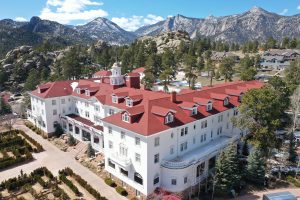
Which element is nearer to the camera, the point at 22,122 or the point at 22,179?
the point at 22,179

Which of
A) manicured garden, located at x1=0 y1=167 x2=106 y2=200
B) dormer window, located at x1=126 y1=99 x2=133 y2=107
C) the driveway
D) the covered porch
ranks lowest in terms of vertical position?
→ the driveway

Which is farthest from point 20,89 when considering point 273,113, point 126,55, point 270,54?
point 270,54

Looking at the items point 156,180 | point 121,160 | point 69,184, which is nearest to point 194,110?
point 156,180

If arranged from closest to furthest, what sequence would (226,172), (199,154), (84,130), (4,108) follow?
(226,172), (199,154), (84,130), (4,108)

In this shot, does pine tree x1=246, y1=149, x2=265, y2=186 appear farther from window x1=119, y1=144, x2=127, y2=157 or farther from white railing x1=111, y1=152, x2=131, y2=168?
window x1=119, y1=144, x2=127, y2=157

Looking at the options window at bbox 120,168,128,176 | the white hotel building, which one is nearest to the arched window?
the white hotel building

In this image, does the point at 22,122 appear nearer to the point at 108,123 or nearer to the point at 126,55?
the point at 108,123

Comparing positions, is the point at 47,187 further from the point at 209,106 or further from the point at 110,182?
the point at 209,106
